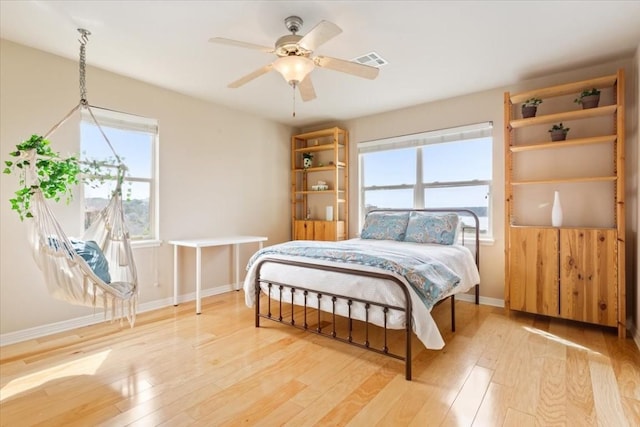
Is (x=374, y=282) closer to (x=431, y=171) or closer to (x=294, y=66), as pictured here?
(x=294, y=66)

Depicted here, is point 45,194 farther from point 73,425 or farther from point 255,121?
point 255,121

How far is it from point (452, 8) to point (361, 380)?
2598 millimetres

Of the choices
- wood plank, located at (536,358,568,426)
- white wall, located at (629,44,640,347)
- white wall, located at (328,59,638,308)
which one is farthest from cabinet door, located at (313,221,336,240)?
white wall, located at (629,44,640,347)

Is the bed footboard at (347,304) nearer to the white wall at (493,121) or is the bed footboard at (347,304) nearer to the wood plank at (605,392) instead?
the wood plank at (605,392)

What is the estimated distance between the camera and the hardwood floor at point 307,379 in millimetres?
1728

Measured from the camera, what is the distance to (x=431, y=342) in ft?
6.77

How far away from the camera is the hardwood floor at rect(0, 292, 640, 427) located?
1.73 m

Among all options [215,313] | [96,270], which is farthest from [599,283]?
[96,270]

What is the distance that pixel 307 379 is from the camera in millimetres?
2102

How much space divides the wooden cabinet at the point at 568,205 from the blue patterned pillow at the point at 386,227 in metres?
1.09

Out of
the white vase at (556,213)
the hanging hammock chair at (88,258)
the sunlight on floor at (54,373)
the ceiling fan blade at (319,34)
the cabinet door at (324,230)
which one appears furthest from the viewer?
the cabinet door at (324,230)

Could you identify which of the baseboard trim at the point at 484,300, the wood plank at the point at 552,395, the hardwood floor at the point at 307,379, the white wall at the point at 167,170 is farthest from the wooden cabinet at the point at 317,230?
the wood plank at the point at 552,395

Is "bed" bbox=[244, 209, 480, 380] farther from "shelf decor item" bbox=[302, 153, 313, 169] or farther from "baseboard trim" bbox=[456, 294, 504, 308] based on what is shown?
"shelf decor item" bbox=[302, 153, 313, 169]

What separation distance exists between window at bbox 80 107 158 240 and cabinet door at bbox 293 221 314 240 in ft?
7.05
